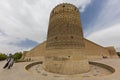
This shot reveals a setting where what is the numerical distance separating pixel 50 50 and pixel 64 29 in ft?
7.93

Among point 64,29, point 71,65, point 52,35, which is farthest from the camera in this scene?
point 52,35

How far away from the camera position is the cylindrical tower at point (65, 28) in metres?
8.42

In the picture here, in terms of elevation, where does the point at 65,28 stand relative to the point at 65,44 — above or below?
above

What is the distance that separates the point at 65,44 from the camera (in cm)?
831

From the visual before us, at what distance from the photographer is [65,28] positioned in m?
8.56

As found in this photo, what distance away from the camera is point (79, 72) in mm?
8109

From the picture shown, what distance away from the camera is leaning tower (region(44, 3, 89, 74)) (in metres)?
8.08

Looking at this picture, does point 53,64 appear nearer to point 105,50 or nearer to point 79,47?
point 79,47

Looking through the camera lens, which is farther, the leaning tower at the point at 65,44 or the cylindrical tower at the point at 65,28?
the cylindrical tower at the point at 65,28

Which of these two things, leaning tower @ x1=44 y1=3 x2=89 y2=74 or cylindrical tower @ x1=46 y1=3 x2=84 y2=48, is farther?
cylindrical tower @ x1=46 y1=3 x2=84 y2=48

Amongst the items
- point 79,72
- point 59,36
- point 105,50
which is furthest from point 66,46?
point 105,50

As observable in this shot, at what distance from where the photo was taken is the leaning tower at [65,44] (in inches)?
318

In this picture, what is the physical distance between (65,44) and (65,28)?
1.47m

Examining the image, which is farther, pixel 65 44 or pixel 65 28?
pixel 65 28
